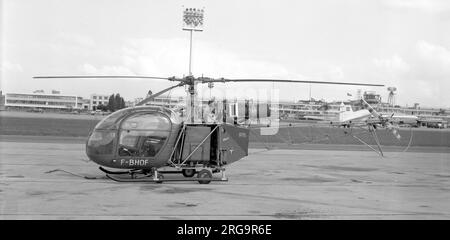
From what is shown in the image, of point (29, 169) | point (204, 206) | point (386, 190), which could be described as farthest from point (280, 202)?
point (29, 169)

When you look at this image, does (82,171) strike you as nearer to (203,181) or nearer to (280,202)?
(203,181)

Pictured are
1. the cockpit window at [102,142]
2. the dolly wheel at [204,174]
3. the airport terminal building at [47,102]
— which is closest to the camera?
the cockpit window at [102,142]

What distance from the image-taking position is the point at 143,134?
11.9 metres

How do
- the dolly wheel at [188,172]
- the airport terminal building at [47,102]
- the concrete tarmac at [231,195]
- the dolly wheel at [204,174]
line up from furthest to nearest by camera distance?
the airport terminal building at [47,102] < the dolly wheel at [188,172] < the dolly wheel at [204,174] < the concrete tarmac at [231,195]

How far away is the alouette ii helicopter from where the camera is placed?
11.8 meters

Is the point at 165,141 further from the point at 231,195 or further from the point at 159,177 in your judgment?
the point at 231,195

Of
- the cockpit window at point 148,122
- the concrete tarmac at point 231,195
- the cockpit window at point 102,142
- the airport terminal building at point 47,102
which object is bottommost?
the concrete tarmac at point 231,195

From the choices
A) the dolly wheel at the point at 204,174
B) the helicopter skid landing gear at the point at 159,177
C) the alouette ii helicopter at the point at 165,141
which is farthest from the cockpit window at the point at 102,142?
the dolly wheel at the point at 204,174

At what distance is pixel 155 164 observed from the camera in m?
12.0

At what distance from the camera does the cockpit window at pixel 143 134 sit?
1179cm

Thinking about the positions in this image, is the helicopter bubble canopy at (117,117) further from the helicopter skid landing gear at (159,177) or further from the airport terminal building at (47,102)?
the airport terminal building at (47,102)

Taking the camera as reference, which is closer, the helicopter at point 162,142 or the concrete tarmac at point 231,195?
the concrete tarmac at point 231,195

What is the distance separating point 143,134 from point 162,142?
51cm
